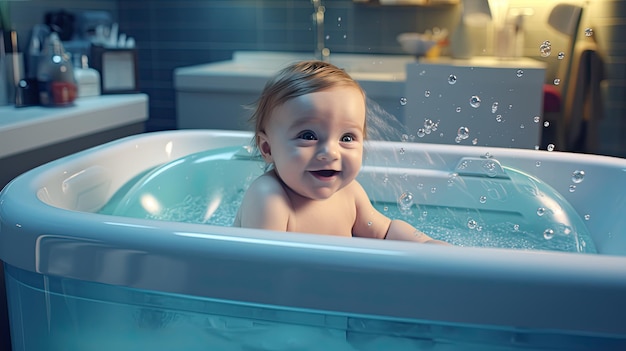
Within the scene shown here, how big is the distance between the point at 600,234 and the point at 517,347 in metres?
0.51

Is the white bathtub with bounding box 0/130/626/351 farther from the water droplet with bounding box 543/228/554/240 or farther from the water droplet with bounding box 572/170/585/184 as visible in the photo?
the water droplet with bounding box 572/170/585/184

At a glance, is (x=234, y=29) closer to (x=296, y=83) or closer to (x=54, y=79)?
(x=54, y=79)

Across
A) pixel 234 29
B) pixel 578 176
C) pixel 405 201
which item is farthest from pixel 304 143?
pixel 234 29

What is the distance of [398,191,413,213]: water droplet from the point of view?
1.33 m

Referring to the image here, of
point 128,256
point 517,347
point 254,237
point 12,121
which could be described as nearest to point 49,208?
point 128,256

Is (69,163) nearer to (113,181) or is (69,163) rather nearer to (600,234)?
(113,181)

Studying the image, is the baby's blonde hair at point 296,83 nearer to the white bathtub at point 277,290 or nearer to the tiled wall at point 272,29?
the white bathtub at point 277,290

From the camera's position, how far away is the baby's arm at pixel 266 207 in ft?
3.50

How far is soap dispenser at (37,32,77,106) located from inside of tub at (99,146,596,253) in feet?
1.88

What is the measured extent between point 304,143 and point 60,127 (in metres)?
0.93

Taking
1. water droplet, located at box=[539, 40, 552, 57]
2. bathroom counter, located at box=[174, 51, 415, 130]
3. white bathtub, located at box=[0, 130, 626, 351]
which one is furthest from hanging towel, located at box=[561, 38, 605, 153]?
white bathtub, located at box=[0, 130, 626, 351]

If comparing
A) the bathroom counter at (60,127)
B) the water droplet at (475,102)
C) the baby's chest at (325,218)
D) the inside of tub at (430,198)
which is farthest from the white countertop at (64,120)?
the water droplet at (475,102)

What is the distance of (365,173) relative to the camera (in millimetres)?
1368

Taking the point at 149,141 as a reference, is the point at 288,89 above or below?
above
